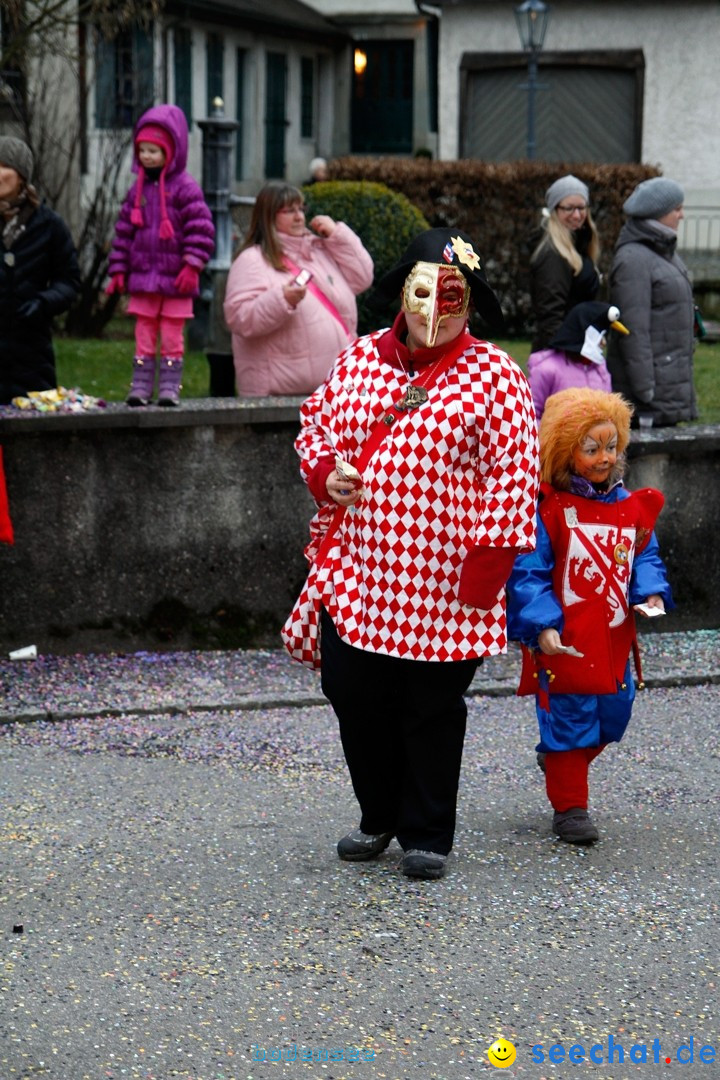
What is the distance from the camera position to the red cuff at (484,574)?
4699 mm

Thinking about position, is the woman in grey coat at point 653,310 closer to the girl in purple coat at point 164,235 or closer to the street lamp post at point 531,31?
the girl in purple coat at point 164,235

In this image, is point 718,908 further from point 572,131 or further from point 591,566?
point 572,131

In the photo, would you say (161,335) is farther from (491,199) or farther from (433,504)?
(491,199)

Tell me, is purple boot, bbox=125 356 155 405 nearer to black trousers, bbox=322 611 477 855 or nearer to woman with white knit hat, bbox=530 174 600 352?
woman with white knit hat, bbox=530 174 600 352

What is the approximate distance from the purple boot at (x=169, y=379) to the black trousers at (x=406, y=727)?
2.88 meters

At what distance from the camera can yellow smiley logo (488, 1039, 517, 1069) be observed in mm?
3838

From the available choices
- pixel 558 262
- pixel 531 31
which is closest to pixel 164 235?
pixel 558 262

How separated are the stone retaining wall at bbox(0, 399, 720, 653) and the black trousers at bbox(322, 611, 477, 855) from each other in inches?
103

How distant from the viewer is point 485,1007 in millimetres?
4121

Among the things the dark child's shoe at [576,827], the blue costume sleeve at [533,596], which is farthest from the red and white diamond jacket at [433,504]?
the dark child's shoe at [576,827]

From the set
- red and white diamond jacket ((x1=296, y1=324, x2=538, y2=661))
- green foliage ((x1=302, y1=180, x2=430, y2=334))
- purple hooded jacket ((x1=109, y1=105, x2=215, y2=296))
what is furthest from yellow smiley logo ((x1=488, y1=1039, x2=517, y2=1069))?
green foliage ((x1=302, y1=180, x2=430, y2=334))

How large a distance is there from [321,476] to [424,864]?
1116mm

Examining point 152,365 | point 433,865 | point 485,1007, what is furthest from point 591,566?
point 152,365

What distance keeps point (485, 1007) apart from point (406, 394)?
1.60 metres
